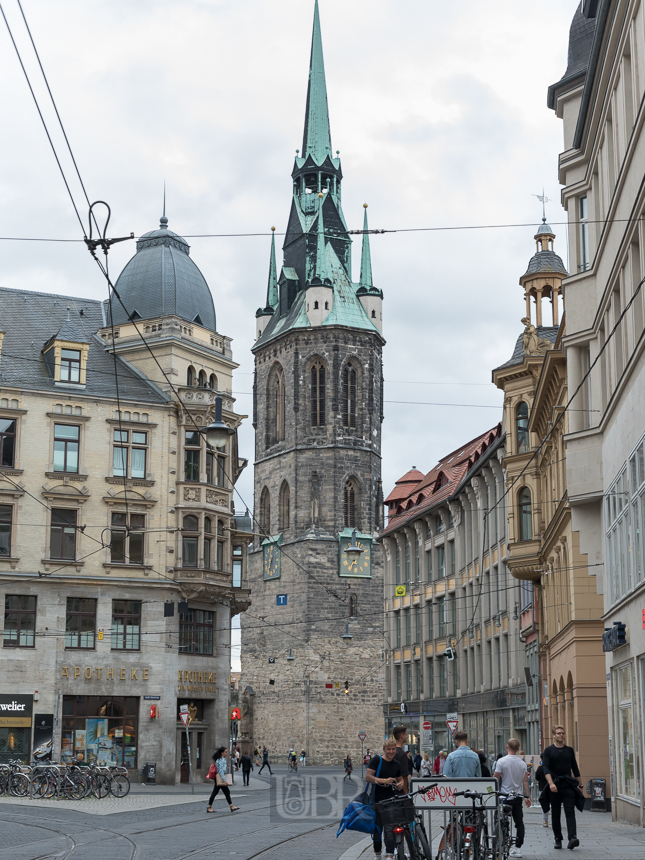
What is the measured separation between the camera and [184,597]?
149ft

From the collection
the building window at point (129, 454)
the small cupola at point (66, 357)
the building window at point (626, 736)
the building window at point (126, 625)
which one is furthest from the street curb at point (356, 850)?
the small cupola at point (66, 357)

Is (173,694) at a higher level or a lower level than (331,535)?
Result: lower

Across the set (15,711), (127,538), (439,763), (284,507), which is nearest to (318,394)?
(284,507)

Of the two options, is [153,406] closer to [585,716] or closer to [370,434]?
[585,716]

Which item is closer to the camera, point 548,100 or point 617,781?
A: point 617,781

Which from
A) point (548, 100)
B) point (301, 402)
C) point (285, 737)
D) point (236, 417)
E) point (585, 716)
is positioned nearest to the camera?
point (548, 100)

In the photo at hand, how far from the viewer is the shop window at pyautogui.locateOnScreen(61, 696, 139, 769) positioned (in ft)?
139

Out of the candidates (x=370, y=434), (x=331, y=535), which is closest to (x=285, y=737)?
(x=331, y=535)

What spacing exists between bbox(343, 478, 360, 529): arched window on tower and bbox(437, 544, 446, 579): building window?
2952cm

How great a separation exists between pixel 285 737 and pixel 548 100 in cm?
6470

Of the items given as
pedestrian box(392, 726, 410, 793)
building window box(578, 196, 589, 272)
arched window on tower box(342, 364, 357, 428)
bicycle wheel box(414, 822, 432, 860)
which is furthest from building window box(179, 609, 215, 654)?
arched window on tower box(342, 364, 357, 428)

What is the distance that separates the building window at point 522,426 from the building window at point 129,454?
13047 mm

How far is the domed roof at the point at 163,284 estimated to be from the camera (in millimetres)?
50125

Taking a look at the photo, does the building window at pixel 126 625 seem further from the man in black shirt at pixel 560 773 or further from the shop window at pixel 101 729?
the man in black shirt at pixel 560 773
